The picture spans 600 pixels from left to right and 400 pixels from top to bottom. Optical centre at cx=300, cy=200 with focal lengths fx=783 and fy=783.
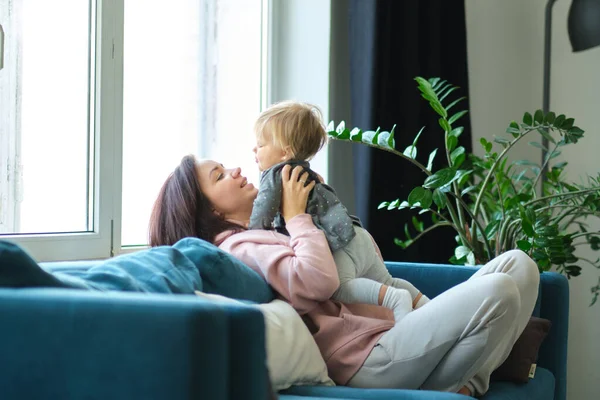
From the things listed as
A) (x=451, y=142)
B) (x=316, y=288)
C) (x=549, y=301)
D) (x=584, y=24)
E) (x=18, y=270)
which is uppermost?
(x=584, y=24)

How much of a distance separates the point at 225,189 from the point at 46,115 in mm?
687

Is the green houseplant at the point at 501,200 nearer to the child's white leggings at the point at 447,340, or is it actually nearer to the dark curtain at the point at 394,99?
the dark curtain at the point at 394,99

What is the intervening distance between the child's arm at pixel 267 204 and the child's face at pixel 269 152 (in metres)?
0.09

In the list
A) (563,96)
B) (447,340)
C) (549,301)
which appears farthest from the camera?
(563,96)

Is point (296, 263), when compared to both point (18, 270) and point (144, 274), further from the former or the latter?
point (18, 270)

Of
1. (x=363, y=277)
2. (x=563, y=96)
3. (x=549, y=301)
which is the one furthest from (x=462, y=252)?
(x=563, y=96)

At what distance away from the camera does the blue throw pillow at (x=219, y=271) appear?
4.42 feet

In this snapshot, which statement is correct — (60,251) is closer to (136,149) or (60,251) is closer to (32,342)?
(136,149)

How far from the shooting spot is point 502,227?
250 cm

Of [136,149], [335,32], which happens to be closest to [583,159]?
[335,32]

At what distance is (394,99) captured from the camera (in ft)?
9.52

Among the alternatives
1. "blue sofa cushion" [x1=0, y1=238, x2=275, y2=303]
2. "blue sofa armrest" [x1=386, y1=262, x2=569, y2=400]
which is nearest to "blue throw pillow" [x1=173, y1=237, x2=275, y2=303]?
"blue sofa cushion" [x1=0, y1=238, x2=275, y2=303]

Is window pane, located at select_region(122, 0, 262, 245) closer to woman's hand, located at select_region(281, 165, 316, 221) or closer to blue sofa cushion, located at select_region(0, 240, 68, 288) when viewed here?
woman's hand, located at select_region(281, 165, 316, 221)

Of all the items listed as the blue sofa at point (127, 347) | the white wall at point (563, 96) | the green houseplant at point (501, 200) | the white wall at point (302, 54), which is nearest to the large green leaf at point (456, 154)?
the green houseplant at point (501, 200)
